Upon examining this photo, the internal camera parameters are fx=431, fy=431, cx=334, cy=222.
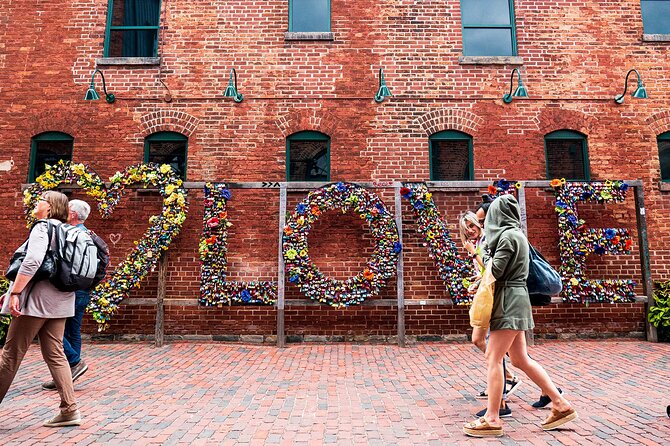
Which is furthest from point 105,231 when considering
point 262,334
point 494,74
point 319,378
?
point 494,74

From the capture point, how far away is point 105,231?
27.5 ft

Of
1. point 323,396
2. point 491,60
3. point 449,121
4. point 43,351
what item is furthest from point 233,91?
point 323,396

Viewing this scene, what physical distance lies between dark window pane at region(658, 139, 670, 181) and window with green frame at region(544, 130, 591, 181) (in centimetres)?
158

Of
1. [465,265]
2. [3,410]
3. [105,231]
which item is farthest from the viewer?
[105,231]

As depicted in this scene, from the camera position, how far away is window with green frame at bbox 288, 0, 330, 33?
9.22m

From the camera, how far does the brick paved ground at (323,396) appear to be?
12.3 ft

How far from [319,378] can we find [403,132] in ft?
17.1

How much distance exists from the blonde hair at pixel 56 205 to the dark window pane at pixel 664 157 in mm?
10443

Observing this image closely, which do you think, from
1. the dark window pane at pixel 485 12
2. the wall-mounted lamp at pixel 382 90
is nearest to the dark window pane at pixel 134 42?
the wall-mounted lamp at pixel 382 90

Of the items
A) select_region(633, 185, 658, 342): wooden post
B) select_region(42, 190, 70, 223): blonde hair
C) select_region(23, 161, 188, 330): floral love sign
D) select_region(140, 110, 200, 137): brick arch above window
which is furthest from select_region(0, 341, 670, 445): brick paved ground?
select_region(140, 110, 200, 137): brick arch above window

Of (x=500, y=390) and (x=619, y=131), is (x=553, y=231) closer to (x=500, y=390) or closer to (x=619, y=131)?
(x=619, y=131)

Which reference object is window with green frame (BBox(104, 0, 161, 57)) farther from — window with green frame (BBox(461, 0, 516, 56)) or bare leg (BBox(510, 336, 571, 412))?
bare leg (BBox(510, 336, 571, 412))

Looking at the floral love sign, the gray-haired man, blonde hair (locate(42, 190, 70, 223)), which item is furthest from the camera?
the floral love sign

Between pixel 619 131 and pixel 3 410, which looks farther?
pixel 619 131
